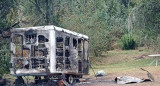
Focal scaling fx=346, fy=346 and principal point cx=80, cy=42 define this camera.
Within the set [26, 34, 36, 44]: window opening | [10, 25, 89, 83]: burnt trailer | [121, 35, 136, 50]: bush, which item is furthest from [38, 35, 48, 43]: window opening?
[121, 35, 136, 50]: bush

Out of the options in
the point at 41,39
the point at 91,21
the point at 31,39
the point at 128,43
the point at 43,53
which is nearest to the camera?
the point at 31,39

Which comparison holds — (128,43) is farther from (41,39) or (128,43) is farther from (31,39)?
(31,39)

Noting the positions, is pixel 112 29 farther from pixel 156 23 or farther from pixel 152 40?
pixel 156 23

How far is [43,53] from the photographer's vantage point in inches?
622

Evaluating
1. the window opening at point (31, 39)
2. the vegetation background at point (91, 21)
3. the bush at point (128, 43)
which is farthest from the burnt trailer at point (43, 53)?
the bush at point (128, 43)

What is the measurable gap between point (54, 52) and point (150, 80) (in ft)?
15.4

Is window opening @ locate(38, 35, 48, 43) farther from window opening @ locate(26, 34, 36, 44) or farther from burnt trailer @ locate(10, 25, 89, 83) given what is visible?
window opening @ locate(26, 34, 36, 44)

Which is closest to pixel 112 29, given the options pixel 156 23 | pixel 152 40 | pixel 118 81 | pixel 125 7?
pixel 125 7

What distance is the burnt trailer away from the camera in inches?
589

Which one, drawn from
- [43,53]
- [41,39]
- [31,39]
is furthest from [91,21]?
[31,39]

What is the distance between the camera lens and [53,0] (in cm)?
2647

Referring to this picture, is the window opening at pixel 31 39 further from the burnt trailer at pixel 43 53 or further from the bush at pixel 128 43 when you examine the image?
the bush at pixel 128 43

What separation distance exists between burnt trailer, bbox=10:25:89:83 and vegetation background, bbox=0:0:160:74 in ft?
4.63

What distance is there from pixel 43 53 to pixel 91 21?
1618 centimetres
